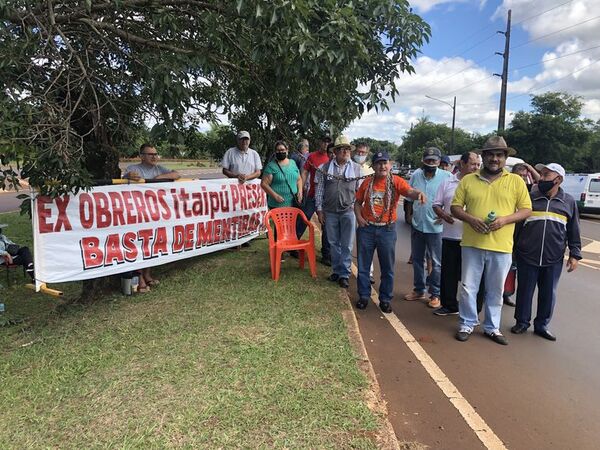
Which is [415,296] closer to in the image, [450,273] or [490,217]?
[450,273]

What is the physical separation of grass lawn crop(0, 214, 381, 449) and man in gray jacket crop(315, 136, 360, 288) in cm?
68

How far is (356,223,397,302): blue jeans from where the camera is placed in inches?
194

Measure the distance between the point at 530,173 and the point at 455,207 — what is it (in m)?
1.77

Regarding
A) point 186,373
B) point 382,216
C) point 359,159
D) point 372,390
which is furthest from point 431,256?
point 186,373

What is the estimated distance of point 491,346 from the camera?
4.21m

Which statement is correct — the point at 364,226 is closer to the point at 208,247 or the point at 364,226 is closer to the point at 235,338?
the point at 235,338

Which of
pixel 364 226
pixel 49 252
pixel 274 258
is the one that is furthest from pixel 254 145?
pixel 49 252

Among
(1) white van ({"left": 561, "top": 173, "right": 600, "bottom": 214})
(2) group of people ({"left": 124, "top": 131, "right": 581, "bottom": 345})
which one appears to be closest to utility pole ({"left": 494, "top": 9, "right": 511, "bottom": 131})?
(1) white van ({"left": 561, "top": 173, "right": 600, "bottom": 214})

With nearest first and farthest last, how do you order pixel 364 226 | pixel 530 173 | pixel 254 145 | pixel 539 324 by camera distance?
pixel 539 324, pixel 364 226, pixel 530 173, pixel 254 145

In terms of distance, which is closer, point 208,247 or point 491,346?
point 491,346

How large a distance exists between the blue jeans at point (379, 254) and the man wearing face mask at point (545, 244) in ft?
4.27

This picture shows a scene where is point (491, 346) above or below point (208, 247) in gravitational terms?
below

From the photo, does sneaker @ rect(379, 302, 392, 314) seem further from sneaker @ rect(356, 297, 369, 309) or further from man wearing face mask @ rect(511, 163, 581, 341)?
man wearing face mask @ rect(511, 163, 581, 341)

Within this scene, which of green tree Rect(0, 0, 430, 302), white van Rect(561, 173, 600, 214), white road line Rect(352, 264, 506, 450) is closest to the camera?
white road line Rect(352, 264, 506, 450)
